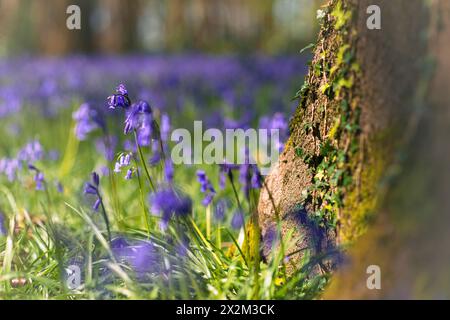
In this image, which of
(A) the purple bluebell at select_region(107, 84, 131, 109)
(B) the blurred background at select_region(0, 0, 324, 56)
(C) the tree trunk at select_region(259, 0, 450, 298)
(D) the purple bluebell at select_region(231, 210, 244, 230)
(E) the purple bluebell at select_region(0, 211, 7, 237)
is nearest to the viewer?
(C) the tree trunk at select_region(259, 0, 450, 298)

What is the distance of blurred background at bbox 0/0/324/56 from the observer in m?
12.4

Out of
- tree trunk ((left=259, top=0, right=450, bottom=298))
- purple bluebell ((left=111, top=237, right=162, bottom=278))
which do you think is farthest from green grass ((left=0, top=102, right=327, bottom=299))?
tree trunk ((left=259, top=0, right=450, bottom=298))

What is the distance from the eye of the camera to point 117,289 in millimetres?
1998

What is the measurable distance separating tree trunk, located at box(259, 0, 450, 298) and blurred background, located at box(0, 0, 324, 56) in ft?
32.9

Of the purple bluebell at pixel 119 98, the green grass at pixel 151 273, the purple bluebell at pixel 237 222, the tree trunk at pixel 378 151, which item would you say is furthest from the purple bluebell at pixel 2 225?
the tree trunk at pixel 378 151

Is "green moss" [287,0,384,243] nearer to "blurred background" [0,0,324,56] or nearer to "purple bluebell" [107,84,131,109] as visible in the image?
"purple bluebell" [107,84,131,109]

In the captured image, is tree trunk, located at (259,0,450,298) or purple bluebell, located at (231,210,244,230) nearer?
tree trunk, located at (259,0,450,298)

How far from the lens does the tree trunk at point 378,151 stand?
169cm

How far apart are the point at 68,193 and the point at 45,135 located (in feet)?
6.41

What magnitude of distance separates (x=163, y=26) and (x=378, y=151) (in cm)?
1887

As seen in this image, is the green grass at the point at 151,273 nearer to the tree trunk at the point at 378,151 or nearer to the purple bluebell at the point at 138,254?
the purple bluebell at the point at 138,254

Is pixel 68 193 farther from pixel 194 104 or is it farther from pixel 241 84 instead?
pixel 241 84

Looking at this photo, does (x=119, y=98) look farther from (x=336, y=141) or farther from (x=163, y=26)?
(x=163, y=26)

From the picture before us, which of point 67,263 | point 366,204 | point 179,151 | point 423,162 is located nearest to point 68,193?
point 179,151
